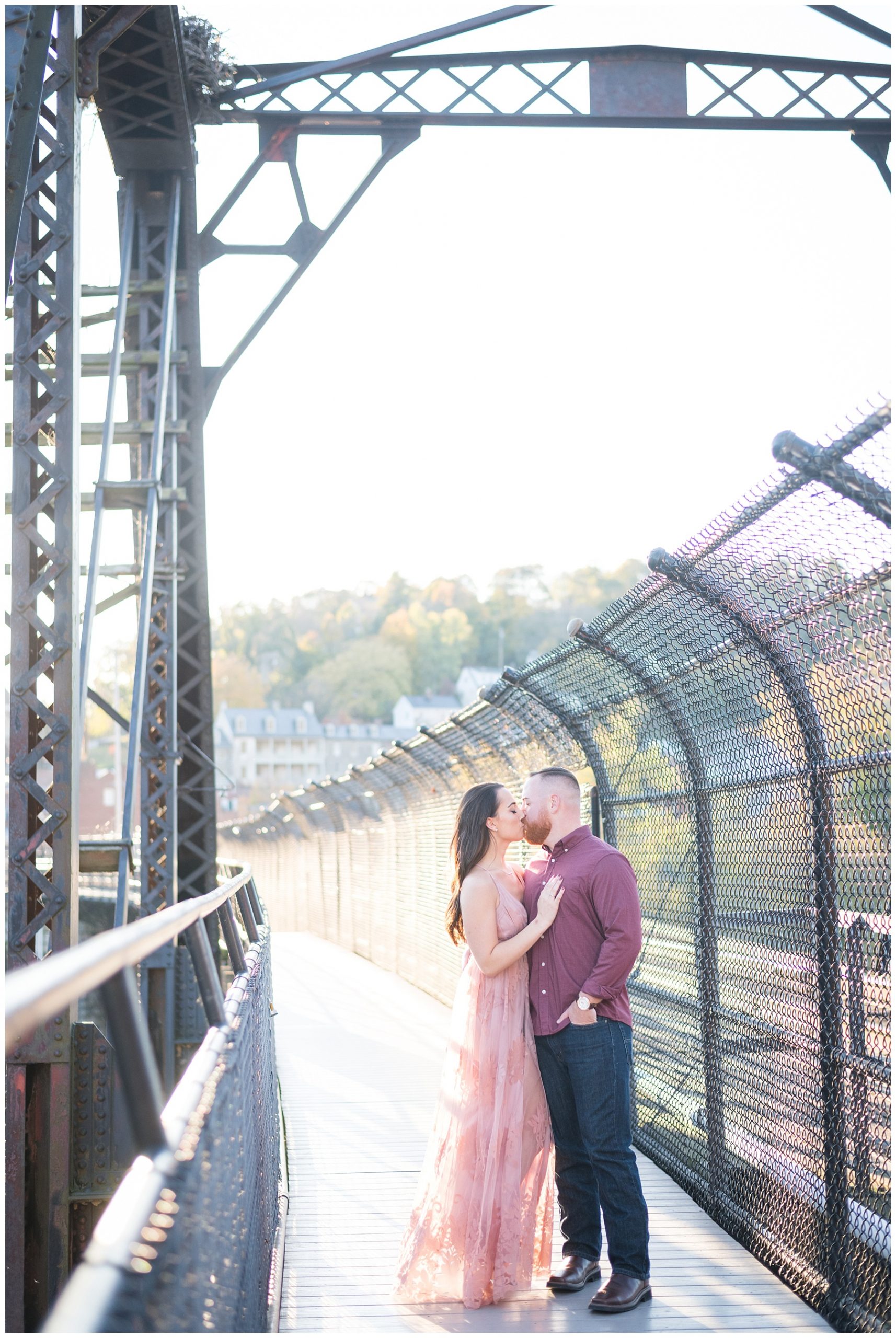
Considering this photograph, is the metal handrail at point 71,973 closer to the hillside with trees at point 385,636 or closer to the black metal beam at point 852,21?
the black metal beam at point 852,21

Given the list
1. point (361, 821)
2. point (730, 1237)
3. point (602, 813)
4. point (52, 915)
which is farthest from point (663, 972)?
point (361, 821)

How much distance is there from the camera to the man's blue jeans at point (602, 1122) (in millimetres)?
4121

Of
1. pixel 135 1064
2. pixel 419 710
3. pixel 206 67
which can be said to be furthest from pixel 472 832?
pixel 419 710

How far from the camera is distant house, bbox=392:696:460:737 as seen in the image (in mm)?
115875

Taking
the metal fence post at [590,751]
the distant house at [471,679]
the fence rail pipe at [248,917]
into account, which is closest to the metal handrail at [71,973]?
the fence rail pipe at [248,917]

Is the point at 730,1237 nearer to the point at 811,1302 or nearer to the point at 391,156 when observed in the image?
the point at 811,1302

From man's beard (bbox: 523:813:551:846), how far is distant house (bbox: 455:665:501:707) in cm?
11156

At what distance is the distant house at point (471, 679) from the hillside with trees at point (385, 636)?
3166 millimetres

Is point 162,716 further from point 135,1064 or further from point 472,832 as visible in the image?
point 135,1064

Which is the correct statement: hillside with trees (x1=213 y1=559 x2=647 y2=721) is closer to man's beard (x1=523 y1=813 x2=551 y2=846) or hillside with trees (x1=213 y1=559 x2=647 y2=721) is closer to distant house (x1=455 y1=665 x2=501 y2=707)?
distant house (x1=455 y1=665 x2=501 y2=707)

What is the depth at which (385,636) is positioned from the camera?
13500cm

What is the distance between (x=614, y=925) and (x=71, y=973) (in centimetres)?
291

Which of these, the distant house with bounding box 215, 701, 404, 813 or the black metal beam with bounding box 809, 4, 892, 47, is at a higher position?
the black metal beam with bounding box 809, 4, 892, 47


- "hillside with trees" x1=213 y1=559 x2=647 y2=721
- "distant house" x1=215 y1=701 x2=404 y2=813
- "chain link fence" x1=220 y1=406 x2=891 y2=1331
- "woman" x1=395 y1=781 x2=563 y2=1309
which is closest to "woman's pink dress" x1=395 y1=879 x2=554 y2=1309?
"woman" x1=395 y1=781 x2=563 y2=1309
